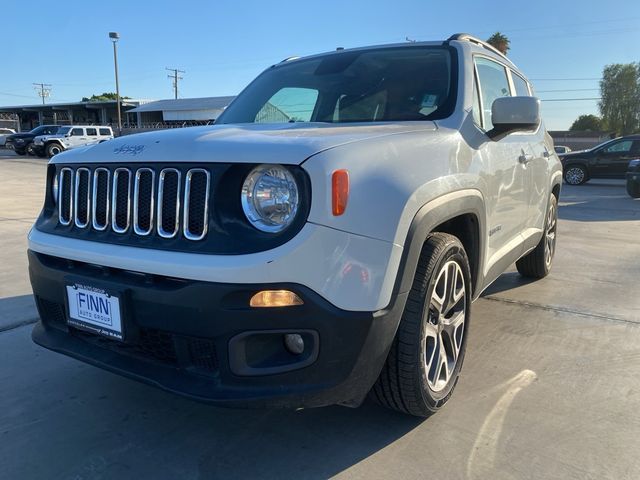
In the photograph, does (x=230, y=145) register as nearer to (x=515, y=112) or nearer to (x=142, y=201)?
(x=142, y=201)

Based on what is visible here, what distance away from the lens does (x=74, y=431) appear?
2531 millimetres

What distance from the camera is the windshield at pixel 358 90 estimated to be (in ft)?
10.2

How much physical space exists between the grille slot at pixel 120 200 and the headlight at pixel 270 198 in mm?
607

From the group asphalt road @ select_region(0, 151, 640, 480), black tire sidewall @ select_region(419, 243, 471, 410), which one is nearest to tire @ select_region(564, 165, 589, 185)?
asphalt road @ select_region(0, 151, 640, 480)

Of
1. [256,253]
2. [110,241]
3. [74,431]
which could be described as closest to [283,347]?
[256,253]

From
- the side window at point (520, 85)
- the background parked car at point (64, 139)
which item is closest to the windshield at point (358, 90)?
the side window at point (520, 85)

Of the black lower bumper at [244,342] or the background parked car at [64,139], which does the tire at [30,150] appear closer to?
the background parked car at [64,139]

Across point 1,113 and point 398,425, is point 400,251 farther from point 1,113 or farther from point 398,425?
point 1,113

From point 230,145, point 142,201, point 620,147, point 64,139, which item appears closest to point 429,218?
point 230,145

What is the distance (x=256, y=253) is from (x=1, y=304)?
344cm

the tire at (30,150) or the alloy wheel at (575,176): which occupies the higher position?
the tire at (30,150)

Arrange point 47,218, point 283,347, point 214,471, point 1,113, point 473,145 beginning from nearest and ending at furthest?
point 283,347
point 214,471
point 47,218
point 473,145
point 1,113

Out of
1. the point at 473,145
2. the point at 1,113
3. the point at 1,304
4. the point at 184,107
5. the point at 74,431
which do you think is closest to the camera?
the point at 74,431

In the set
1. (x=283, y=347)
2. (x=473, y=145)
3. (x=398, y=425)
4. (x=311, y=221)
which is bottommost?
(x=398, y=425)
